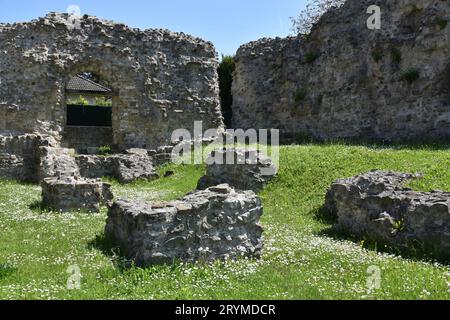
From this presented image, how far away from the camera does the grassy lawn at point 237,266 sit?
5828 mm

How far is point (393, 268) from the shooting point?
22.1ft

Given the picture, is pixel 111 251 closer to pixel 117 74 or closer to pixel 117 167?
pixel 117 167

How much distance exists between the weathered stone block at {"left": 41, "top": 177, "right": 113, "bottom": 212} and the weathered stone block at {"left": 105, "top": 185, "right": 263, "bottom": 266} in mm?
3386

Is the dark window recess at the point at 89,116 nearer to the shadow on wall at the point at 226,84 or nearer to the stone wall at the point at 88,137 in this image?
the stone wall at the point at 88,137

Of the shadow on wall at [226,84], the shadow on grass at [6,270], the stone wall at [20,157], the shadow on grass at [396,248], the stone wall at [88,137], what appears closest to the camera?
the shadow on grass at [6,270]

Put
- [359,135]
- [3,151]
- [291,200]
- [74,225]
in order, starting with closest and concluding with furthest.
Answer: [74,225], [291,200], [3,151], [359,135]

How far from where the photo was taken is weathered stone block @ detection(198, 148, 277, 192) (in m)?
13.4

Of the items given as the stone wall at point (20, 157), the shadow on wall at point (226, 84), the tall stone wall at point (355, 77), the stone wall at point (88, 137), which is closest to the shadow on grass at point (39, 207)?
the stone wall at point (20, 157)

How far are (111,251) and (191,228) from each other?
4.74 feet

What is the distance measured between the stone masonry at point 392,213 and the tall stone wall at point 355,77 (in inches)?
332

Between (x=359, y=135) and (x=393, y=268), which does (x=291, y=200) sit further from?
(x=359, y=135)

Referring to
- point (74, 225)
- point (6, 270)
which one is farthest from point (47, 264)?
point (74, 225)

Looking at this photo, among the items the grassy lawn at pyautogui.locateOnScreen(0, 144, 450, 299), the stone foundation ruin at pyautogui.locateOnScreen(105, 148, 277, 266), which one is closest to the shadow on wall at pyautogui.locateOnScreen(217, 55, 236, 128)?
the grassy lawn at pyautogui.locateOnScreen(0, 144, 450, 299)
